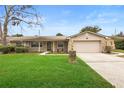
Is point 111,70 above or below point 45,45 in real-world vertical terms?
below

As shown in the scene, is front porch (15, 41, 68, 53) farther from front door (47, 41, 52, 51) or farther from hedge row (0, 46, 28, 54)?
hedge row (0, 46, 28, 54)

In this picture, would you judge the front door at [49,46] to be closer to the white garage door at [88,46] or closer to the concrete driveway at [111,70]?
the white garage door at [88,46]

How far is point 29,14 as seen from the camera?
3725 cm

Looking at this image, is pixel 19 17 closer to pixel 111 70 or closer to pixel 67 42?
pixel 67 42

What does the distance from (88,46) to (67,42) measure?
3.26 m

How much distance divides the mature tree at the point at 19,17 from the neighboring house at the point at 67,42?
2049 mm

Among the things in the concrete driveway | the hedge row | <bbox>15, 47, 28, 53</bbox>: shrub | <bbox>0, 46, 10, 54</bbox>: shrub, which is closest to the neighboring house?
<bbox>15, 47, 28, 53</bbox>: shrub

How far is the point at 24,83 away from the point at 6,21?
28.9m

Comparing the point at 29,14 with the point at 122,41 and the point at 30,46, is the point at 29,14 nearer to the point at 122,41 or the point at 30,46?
the point at 30,46

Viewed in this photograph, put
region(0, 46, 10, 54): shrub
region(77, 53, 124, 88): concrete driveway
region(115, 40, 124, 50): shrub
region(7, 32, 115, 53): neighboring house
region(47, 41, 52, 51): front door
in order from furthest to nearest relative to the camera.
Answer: region(115, 40, 124, 50): shrub
region(47, 41, 52, 51): front door
region(7, 32, 115, 53): neighboring house
region(0, 46, 10, 54): shrub
region(77, 53, 124, 88): concrete driveway

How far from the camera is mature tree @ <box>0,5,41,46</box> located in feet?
120

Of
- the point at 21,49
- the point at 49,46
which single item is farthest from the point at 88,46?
the point at 21,49

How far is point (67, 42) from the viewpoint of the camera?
36.8 metres
